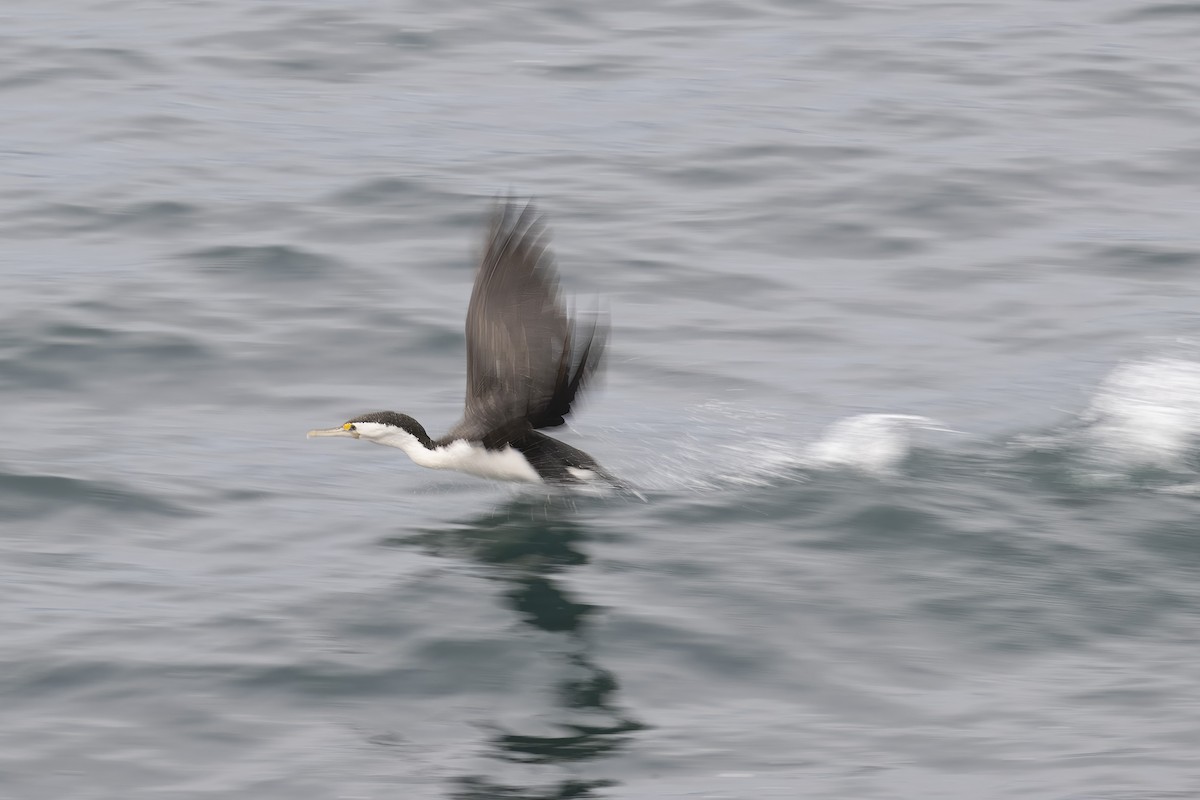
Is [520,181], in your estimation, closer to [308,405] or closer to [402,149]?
[402,149]

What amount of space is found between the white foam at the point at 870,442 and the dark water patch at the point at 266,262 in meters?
3.83

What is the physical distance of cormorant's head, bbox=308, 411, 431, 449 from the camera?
829 centimetres

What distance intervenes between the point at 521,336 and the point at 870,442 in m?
2.12

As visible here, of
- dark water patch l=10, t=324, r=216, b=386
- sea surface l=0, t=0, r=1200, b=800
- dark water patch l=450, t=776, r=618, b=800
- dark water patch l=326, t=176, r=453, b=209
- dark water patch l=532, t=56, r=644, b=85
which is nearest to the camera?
dark water patch l=450, t=776, r=618, b=800

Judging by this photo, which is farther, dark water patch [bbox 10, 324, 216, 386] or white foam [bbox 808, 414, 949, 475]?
dark water patch [bbox 10, 324, 216, 386]

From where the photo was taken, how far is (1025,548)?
314 inches

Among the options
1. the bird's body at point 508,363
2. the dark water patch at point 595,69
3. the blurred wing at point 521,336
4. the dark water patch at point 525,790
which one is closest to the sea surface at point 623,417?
the dark water patch at point 525,790

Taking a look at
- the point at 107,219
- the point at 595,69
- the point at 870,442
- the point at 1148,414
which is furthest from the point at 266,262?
the point at 595,69

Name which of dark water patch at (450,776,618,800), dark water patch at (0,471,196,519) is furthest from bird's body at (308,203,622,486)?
dark water patch at (450,776,618,800)

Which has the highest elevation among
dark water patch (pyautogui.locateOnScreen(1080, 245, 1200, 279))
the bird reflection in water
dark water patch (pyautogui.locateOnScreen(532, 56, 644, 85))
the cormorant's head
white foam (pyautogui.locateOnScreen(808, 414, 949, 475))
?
dark water patch (pyautogui.locateOnScreen(532, 56, 644, 85))

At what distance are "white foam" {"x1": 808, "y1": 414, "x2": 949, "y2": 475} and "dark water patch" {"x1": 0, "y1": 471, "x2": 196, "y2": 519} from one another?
3080 mm

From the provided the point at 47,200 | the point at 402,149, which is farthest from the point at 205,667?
the point at 402,149

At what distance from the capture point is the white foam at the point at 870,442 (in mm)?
8914

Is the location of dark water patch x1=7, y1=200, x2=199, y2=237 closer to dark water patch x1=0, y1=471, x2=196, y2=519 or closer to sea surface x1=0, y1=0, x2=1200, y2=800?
sea surface x1=0, y1=0, x2=1200, y2=800
